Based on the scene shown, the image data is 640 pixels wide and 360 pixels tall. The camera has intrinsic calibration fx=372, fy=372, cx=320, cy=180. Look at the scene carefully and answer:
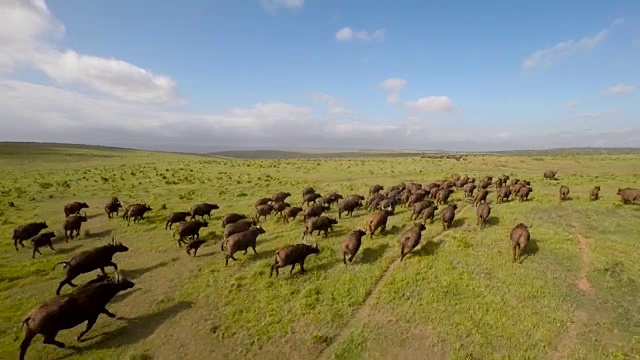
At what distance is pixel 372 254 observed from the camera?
1697 cm

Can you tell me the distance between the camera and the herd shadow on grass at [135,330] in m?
11.8

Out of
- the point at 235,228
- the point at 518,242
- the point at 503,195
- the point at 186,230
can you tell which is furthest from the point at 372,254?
the point at 503,195

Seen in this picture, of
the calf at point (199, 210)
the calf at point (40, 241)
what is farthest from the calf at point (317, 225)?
the calf at point (40, 241)

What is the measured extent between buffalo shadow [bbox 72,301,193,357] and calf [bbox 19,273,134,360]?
1.89ft

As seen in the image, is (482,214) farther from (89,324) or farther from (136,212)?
(136,212)

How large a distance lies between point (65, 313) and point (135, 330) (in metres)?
2.20

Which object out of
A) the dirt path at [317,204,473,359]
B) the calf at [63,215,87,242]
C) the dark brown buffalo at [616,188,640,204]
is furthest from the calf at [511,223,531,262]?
the calf at [63,215,87,242]

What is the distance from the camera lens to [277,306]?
13656mm

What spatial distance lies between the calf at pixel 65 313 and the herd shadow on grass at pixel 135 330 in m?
0.55

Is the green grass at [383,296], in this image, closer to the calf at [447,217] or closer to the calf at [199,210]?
the calf at [447,217]

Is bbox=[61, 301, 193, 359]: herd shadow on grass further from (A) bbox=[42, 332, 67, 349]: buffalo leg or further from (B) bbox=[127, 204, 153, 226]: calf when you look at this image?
(B) bbox=[127, 204, 153, 226]: calf

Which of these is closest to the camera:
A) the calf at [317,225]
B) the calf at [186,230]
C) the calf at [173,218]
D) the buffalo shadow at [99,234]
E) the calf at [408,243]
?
the calf at [408,243]

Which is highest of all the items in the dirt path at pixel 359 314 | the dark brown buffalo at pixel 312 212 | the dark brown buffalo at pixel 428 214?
the dark brown buffalo at pixel 428 214

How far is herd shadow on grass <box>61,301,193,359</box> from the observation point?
11.8 meters
